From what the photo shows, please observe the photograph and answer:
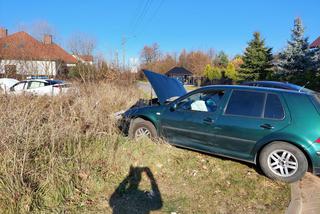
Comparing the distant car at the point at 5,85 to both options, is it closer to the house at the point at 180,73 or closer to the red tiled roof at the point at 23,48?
the red tiled roof at the point at 23,48

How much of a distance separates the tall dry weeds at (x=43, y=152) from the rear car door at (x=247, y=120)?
2027 mm

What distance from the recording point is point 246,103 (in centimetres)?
473

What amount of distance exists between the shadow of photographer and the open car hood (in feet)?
8.20

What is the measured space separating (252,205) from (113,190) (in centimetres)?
197

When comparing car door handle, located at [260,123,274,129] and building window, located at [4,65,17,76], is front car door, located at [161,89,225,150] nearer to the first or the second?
car door handle, located at [260,123,274,129]

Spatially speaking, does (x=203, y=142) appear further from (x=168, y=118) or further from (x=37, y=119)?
(x=37, y=119)

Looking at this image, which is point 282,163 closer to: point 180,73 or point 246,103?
point 246,103

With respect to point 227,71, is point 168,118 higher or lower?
lower

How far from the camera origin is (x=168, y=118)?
552cm

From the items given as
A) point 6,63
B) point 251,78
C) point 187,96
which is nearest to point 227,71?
point 251,78

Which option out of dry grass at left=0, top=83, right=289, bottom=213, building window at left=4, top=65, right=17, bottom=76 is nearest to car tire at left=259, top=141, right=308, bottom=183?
dry grass at left=0, top=83, right=289, bottom=213

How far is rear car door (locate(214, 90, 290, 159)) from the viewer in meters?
4.39

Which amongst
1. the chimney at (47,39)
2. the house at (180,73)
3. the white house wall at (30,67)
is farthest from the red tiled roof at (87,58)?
the house at (180,73)

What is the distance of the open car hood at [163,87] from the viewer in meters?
6.59
